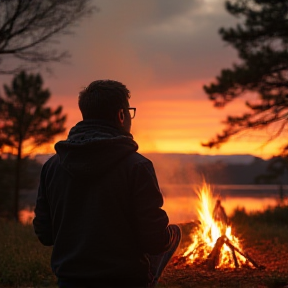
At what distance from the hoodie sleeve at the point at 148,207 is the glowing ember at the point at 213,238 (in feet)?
16.7

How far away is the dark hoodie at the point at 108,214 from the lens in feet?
7.89

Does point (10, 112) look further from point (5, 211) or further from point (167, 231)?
point (167, 231)

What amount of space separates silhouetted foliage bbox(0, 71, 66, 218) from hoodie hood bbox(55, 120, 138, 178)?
20.4m

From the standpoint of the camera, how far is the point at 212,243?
7844 mm

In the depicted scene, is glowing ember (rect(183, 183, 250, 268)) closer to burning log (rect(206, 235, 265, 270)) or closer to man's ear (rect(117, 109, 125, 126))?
burning log (rect(206, 235, 265, 270))

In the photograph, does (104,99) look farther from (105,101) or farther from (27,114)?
(27,114)

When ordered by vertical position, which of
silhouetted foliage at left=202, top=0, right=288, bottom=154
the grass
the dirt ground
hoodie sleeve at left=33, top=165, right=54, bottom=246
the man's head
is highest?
silhouetted foliage at left=202, top=0, right=288, bottom=154

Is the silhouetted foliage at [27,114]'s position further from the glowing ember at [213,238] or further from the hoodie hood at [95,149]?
the hoodie hood at [95,149]

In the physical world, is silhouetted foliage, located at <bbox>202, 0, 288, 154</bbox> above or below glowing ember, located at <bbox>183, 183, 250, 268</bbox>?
above

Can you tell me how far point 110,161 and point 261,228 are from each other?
407 inches

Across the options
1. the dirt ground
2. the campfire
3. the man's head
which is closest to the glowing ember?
the campfire

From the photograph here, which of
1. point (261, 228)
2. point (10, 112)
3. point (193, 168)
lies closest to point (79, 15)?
point (193, 168)

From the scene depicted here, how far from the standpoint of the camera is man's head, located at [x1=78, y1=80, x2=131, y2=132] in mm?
2549

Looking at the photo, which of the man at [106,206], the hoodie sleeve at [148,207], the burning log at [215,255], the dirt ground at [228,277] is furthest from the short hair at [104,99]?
the burning log at [215,255]
